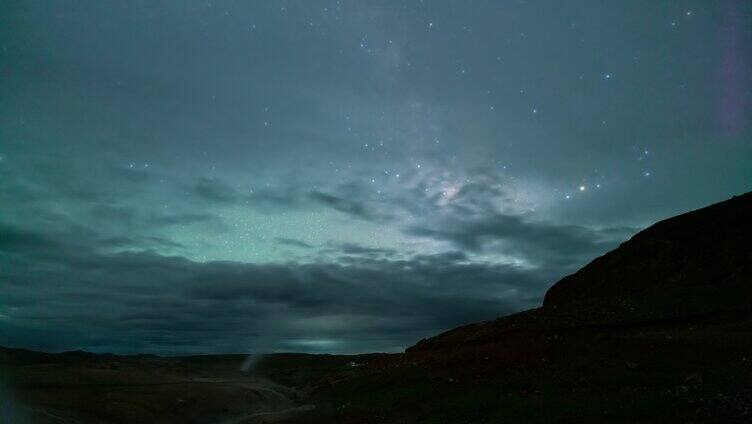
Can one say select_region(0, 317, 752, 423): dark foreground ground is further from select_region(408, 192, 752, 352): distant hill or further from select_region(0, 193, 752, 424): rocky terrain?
select_region(408, 192, 752, 352): distant hill

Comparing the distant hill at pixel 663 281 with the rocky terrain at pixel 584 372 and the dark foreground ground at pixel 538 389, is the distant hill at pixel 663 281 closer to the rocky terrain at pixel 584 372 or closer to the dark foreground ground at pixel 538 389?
the rocky terrain at pixel 584 372

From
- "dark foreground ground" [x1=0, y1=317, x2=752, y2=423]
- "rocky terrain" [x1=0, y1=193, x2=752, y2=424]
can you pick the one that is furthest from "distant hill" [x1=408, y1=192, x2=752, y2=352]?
"dark foreground ground" [x1=0, y1=317, x2=752, y2=423]

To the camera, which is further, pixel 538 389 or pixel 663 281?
pixel 663 281

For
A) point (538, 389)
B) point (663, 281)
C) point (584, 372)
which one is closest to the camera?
point (538, 389)

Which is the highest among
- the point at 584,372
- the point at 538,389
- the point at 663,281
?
the point at 663,281

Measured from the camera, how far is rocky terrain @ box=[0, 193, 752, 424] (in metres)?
26.3

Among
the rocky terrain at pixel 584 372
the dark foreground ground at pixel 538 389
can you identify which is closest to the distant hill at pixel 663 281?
the rocky terrain at pixel 584 372

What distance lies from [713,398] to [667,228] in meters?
59.8

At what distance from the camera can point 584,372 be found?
1222 inches

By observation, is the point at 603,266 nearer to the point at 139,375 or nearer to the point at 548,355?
the point at 548,355

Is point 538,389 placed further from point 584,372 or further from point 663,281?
point 663,281

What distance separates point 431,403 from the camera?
111ft

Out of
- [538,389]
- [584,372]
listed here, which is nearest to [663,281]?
[584,372]

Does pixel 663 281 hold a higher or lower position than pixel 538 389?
→ higher
